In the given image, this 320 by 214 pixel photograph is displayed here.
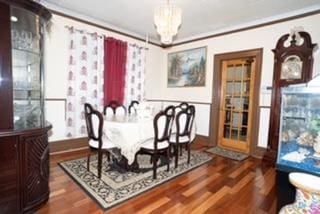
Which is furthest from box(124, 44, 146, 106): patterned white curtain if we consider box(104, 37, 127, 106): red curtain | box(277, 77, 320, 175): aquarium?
box(277, 77, 320, 175): aquarium

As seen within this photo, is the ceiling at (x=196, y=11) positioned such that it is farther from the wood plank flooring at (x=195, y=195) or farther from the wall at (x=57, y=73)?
the wood plank flooring at (x=195, y=195)

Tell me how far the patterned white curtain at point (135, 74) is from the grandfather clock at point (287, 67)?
300 centimetres

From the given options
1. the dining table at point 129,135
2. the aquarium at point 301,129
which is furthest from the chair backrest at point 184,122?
the aquarium at point 301,129

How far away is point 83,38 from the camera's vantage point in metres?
3.89

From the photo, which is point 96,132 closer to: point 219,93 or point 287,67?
point 219,93

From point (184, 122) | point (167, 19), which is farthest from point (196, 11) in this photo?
point (184, 122)

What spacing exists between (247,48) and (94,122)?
340 cm

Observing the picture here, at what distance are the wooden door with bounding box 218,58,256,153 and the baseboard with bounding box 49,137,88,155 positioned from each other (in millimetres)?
3140

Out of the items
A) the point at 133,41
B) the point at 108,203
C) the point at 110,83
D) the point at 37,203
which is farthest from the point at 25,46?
the point at 133,41

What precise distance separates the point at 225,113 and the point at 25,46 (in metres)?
4.02

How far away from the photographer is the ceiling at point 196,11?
3.21m

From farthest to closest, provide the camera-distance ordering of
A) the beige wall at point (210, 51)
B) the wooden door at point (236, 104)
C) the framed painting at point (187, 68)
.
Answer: the framed painting at point (187, 68) < the wooden door at point (236, 104) < the beige wall at point (210, 51)

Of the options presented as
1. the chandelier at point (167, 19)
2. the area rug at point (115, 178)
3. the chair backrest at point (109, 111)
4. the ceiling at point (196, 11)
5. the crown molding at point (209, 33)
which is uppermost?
the ceiling at point (196, 11)

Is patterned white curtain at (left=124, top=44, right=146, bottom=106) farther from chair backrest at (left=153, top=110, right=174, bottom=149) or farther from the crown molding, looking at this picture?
chair backrest at (left=153, top=110, right=174, bottom=149)
